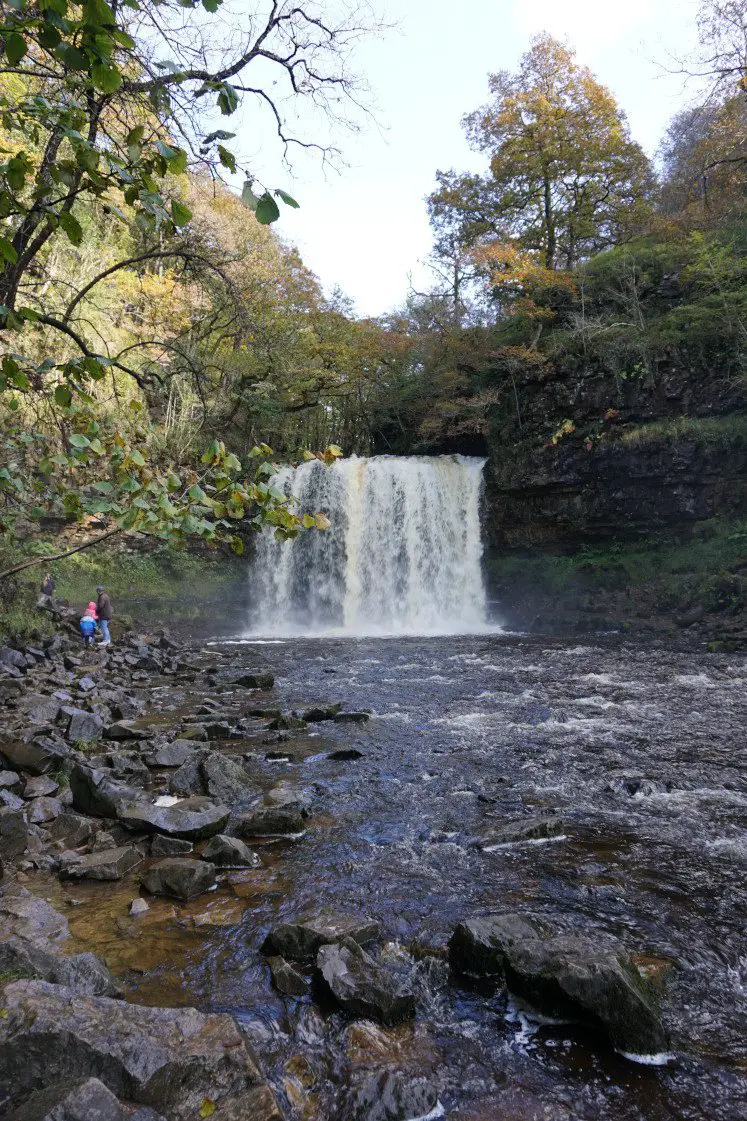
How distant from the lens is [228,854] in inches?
162

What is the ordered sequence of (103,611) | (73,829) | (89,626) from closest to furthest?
(73,829) → (89,626) → (103,611)

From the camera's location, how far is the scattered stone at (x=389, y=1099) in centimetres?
220

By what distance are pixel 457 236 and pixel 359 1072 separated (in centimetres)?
3113

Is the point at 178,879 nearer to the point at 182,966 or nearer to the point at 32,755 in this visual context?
the point at 182,966

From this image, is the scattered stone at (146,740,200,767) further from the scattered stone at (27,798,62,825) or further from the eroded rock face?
the eroded rock face

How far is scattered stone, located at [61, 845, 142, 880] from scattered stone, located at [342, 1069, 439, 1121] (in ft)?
7.56

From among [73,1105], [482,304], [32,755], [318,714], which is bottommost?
[318,714]

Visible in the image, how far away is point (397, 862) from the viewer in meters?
4.17

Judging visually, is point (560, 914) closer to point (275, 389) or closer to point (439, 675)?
point (439, 675)

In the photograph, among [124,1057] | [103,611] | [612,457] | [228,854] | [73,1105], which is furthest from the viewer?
[612,457]

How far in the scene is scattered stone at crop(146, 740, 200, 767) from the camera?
622 centimetres

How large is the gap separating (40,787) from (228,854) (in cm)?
200

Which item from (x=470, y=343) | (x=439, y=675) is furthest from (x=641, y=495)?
(x=439, y=675)

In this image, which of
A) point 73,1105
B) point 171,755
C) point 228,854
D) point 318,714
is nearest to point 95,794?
point 228,854
